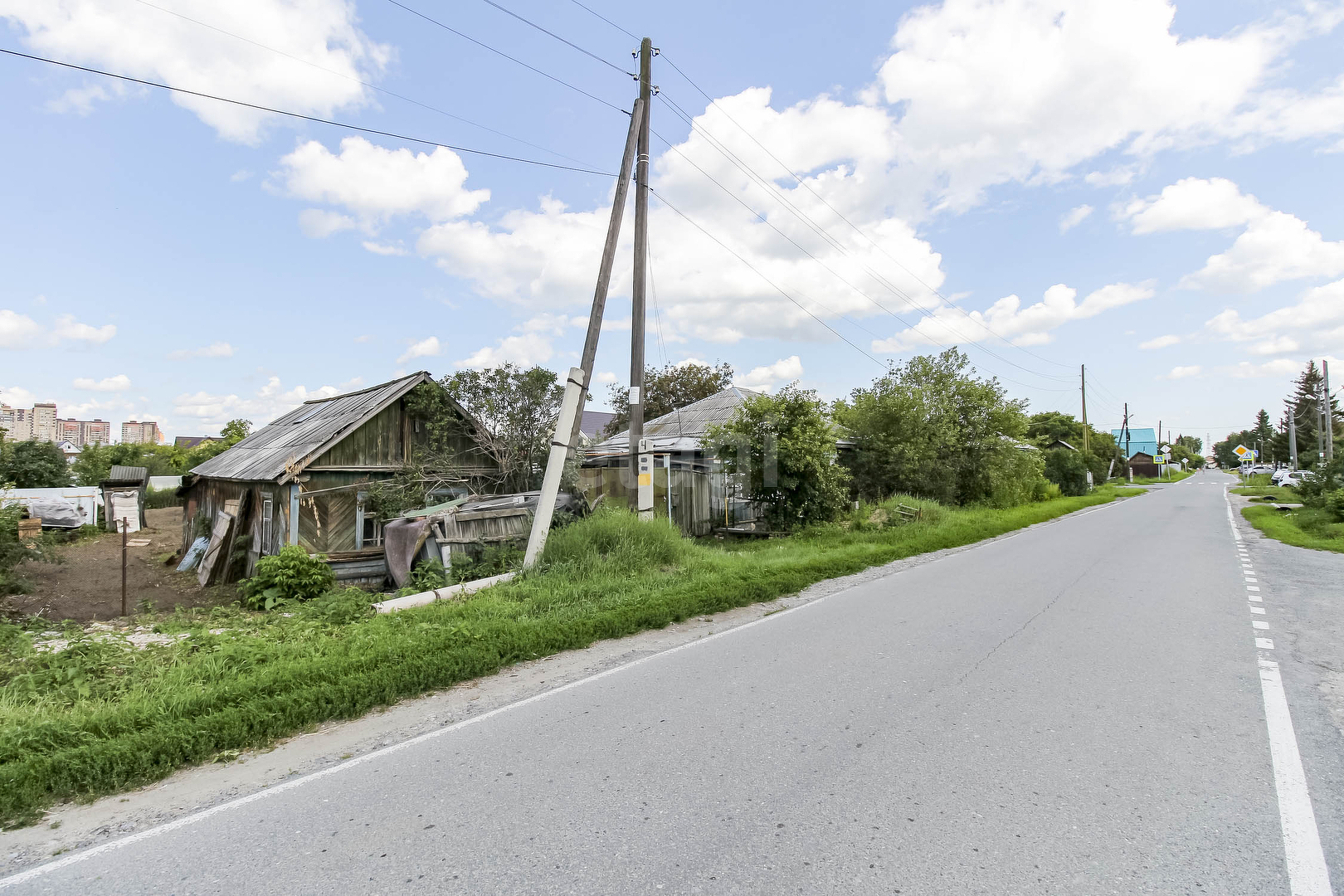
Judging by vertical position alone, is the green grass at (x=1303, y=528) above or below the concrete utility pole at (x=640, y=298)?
below

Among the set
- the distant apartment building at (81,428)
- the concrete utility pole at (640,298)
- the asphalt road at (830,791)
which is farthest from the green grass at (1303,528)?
the distant apartment building at (81,428)

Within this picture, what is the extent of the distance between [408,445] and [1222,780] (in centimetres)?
1528

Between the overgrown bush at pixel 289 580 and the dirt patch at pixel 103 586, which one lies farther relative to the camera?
the dirt patch at pixel 103 586

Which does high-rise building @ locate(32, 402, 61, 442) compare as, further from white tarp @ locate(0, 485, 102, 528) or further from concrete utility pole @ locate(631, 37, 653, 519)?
concrete utility pole @ locate(631, 37, 653, 519)

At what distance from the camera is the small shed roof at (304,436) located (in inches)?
549

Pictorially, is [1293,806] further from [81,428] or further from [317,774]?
[81,428]

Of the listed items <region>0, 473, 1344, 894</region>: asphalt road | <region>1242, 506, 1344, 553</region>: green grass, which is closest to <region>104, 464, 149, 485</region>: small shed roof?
<region>0, 473, 1344, 894</region>: asphalt road

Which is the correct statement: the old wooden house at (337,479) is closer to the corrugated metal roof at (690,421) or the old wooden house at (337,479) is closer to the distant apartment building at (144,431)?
the corrugated metal roof at (690,421)

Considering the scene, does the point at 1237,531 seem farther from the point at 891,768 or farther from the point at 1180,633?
the point at 891,768

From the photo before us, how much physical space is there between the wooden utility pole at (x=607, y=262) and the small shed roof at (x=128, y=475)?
34.7 meters

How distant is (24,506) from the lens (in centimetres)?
1189

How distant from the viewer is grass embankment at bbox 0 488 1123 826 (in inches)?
172

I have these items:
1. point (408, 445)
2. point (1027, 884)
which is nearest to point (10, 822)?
point (1027, 884)

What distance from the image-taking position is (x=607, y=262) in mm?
11664
